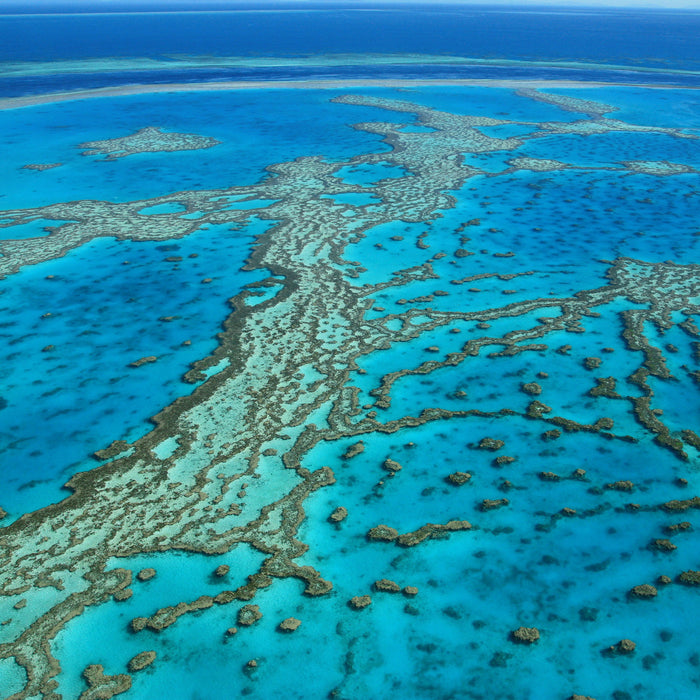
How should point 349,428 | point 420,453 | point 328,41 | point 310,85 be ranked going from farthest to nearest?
point 328,41 < point 310,85 < point 349,428 < point 420,453

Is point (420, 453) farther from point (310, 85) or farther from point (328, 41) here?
point (328, 41)

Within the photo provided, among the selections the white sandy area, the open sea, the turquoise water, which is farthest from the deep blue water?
the turquoise water

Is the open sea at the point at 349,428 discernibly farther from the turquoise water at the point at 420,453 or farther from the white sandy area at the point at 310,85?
the white sandy area at the point at 310,85

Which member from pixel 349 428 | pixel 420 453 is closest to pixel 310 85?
pixel 349 428

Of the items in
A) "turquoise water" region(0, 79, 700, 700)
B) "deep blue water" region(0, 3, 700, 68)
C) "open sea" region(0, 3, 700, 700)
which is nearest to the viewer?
"turquoise water" region(0, 79, 700, 700)

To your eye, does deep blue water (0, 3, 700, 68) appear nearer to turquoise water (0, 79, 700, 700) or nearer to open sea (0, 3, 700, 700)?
open sea (0, 3, 700, 700)

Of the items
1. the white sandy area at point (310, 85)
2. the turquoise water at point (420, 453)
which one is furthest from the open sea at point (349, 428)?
the white sandy area at point (310, 85)
